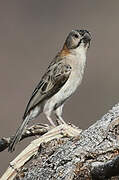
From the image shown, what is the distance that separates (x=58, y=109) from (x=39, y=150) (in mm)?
4982

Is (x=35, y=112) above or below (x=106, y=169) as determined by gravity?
above

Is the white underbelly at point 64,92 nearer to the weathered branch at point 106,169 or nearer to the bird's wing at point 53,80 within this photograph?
the bird's wing at point 53,80

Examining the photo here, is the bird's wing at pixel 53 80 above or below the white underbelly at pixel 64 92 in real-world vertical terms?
above

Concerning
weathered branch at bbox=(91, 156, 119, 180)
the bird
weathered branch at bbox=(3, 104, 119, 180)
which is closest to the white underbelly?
the bird

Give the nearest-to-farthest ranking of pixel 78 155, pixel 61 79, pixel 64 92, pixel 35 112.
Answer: pixel 78 155, pixel 35 112, pixel 64 92, pixel 61 79

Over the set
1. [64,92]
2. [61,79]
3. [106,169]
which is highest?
[61,79]

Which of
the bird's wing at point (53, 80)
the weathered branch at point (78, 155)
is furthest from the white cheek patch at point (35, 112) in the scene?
the weathered branch at point (78, 155)

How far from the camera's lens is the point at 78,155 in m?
3.21

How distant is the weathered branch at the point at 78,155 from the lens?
3.07 metres

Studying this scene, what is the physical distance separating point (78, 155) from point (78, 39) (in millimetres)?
5576

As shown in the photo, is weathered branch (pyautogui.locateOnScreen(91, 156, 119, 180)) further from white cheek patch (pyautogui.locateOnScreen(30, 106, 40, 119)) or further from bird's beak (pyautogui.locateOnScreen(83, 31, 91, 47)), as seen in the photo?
bird's beak (pyautogui.locateOnScreen(83, 31, 91, 47))

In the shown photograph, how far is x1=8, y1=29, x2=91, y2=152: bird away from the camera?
850cm

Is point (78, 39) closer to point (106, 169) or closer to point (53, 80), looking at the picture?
point (53, 80)

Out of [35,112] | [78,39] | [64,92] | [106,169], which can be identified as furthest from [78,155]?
[78,39]
